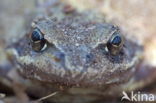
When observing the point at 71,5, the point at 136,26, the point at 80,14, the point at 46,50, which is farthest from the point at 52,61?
the point at 136,26

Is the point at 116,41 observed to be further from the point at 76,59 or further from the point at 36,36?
the point at 36,36

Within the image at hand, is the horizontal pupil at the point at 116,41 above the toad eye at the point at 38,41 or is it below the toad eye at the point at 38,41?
above

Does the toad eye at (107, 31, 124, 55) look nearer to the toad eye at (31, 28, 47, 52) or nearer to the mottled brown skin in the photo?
the mottled brown skin

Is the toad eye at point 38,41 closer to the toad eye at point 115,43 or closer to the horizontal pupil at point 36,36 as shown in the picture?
the horizontal pupil at point 36,36

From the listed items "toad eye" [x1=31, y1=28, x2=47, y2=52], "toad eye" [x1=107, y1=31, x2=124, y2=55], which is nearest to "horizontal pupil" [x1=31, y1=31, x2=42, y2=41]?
"toad eye" [x1=31, y1=28, x2=47, y2=52]

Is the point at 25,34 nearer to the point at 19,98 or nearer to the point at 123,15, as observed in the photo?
the point at 19,98

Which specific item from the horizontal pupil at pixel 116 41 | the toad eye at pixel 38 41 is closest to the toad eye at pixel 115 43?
the horizontal pupil at pixel 116 41

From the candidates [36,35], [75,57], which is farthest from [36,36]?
[75,57]
